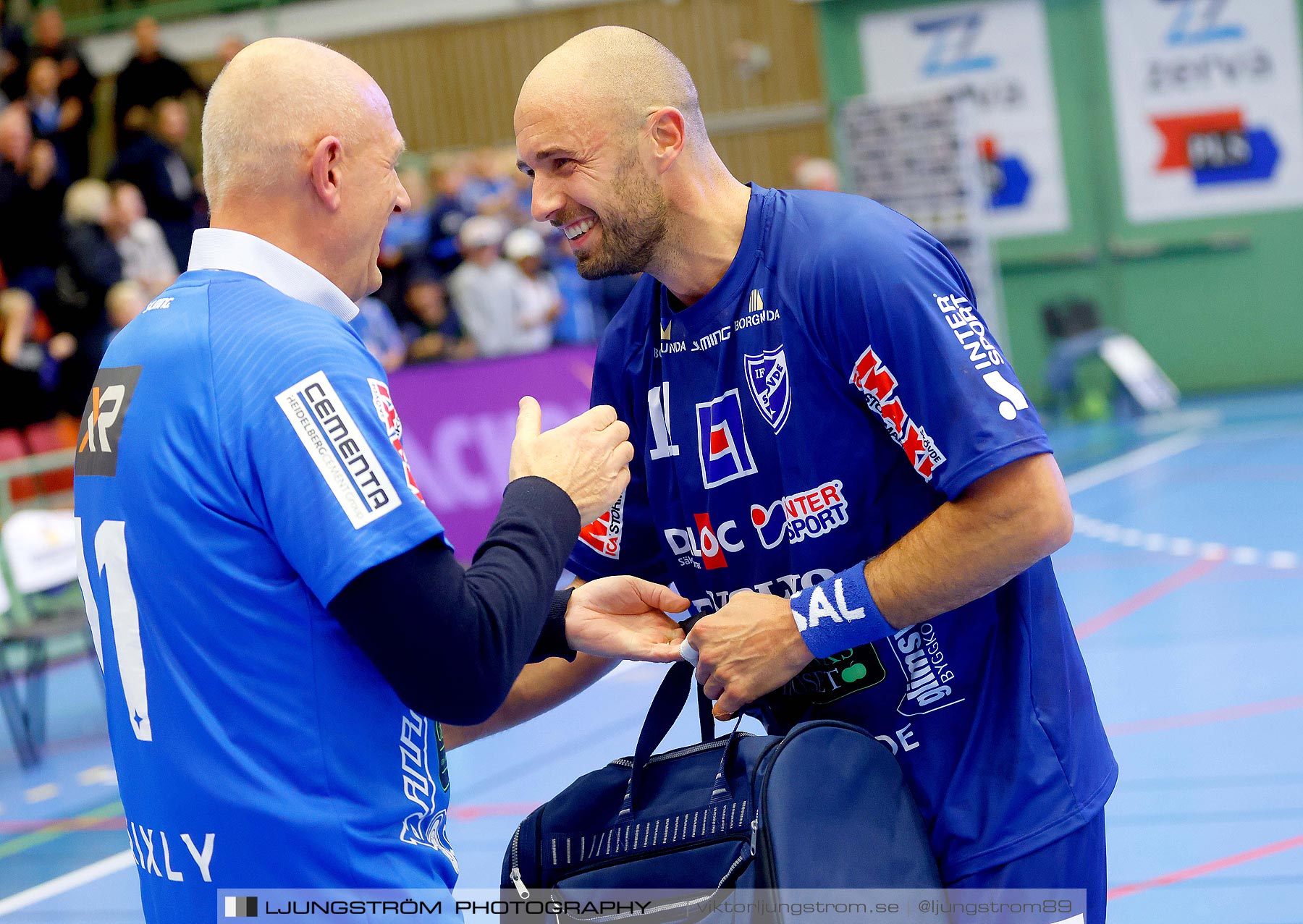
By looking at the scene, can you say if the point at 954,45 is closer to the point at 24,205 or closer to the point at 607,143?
the point at 24,205

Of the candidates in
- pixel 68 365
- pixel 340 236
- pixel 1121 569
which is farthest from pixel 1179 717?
pixel 68 365

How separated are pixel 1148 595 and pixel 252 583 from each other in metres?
6.27

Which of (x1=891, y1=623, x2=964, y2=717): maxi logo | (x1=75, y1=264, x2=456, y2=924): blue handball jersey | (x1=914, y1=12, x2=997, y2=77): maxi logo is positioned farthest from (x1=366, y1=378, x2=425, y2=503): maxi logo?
(x1=914, y1=12, x2=997, y2=77): maxi logo

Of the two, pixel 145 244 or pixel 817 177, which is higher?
pixel 145 244

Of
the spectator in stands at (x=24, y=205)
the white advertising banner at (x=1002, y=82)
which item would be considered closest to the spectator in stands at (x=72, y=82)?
the spectator in stands at (x=24, y=205)

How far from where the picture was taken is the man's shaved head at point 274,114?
175 centimetres

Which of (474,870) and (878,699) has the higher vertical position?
(878,699)

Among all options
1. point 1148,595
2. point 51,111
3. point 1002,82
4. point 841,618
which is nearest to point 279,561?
point 841,618

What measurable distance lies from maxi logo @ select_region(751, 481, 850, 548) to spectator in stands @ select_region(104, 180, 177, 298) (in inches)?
377

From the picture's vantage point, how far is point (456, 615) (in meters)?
1.56

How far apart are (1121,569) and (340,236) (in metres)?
6.69

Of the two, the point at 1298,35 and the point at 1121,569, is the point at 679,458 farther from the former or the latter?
the point at 1298,35

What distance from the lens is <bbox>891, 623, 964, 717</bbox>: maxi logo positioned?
6.90ft

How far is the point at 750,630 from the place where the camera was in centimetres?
202
